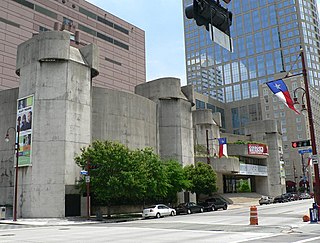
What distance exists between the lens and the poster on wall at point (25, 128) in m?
40.1

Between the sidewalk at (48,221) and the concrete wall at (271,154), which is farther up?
the concrete wall at (271,154)

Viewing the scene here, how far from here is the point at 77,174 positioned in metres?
41.1

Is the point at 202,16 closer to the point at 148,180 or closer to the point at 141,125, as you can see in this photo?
the point at 148,180

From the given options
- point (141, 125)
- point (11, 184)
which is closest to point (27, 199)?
point (11, 184)

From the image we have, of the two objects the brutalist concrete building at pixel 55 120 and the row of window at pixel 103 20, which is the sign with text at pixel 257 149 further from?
the row of window at pixel 103 20

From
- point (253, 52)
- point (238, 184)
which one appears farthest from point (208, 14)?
point (253, 52)

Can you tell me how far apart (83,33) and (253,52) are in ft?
286

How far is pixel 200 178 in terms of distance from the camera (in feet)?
173

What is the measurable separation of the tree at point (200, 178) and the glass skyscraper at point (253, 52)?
86.4 m

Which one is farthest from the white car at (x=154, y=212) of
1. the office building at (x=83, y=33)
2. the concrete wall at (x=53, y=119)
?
the office building at (x=83, y=33)

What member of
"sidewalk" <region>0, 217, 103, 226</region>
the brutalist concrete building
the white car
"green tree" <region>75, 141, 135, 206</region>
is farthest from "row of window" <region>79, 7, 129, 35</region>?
the white car

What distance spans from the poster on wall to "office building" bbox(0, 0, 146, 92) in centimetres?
2787

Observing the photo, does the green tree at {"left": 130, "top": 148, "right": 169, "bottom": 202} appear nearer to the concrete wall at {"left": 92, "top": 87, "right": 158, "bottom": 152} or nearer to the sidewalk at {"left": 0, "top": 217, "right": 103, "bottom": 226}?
the sidewalk at {"left": 0, "top": 217, "right": 103, "bottom": 226}

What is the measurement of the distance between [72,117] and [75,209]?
10260 millimetres
